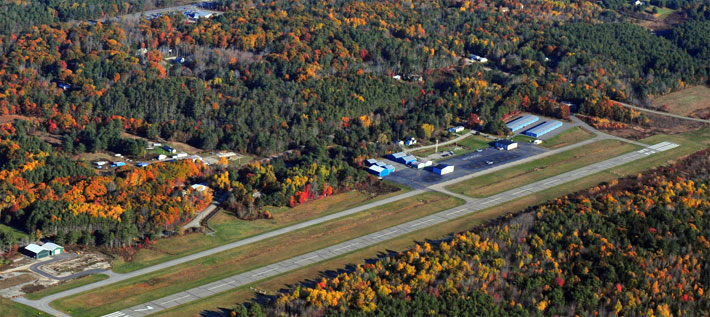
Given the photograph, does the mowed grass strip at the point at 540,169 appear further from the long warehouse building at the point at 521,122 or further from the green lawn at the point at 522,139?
the long warehouse building at the point at 521,122

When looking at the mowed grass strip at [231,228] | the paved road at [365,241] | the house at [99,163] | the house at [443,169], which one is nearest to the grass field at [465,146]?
the house at [443,169]

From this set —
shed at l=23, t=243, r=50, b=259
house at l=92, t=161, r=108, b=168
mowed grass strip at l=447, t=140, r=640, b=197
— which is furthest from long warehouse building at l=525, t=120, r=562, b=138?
shed at l=23, t=243, r=50, b=259

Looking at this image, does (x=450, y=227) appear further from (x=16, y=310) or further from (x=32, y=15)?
(x=32, y=15)

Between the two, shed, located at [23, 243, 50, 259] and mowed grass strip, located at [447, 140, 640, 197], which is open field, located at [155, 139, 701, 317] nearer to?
mowed grass strip, located at [447, 140, 640, 197]

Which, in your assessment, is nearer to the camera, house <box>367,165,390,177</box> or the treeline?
house <box>367,165,390,177</box>

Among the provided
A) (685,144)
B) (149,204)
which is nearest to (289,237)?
(149,204)
